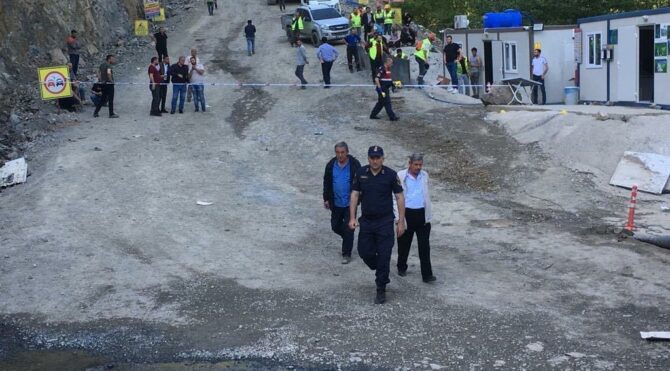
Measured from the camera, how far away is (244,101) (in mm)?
24312

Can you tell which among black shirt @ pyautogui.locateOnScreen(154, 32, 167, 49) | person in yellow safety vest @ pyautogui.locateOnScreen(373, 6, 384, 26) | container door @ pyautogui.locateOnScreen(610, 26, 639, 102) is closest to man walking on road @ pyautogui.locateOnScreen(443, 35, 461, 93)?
container door @ pyautogui.locateOnScreen(610, 26, 639, 102)

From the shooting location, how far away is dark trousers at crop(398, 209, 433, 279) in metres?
9.71

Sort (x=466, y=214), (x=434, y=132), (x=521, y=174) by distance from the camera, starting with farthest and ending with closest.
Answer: (x=434, y=132)
(x=521, y=174)
(x=466, y=214)

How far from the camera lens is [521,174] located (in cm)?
1639

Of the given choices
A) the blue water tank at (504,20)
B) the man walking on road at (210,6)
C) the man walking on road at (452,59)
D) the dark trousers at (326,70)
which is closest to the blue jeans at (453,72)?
the man walking on road at (452,59)

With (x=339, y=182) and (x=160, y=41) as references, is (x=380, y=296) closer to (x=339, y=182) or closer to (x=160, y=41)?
(x=339, y=182)

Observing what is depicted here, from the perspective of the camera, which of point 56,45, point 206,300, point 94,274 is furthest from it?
point 56,45

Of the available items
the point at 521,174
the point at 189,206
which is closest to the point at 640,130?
the point at 521,174

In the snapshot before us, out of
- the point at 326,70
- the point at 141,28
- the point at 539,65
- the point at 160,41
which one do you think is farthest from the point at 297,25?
the point at 539,65

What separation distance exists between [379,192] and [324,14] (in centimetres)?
2640

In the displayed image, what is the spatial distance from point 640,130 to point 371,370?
1091 centimetres

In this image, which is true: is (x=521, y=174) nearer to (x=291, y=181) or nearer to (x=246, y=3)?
(x=291, y=181)

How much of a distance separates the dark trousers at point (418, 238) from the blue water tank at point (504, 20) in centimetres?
1754

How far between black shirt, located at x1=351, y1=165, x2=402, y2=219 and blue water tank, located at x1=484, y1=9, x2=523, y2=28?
60.0ft
